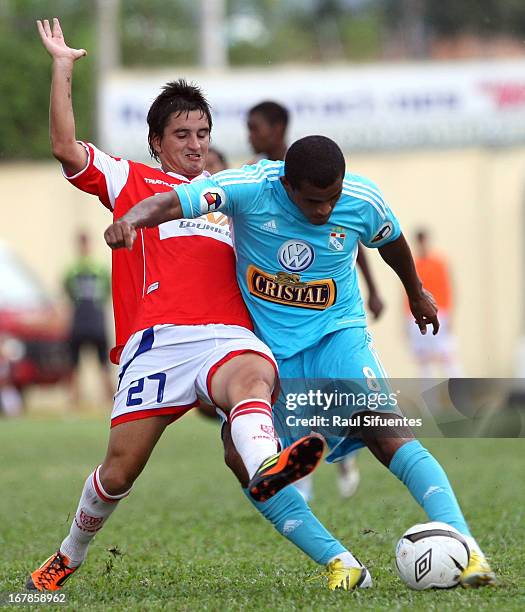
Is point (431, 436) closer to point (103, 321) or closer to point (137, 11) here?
point (103, 321)

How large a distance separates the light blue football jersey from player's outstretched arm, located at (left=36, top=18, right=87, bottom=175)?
0.66m

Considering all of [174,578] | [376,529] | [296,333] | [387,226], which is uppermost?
[387,226]

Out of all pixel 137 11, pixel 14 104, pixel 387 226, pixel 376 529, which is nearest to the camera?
pixel 387 226

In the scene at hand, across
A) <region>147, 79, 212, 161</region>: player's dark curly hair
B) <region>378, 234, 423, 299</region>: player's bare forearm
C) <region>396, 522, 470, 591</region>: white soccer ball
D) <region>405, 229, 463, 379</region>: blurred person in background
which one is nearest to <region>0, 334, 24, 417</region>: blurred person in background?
<region>405, 229, 463, 379</region>: blurred person in background

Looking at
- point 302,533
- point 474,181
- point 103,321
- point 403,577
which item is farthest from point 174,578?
point 474,181

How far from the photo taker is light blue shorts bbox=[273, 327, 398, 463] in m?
5.48

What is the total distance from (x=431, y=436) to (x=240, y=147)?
16.9m

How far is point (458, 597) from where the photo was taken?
5.02 m

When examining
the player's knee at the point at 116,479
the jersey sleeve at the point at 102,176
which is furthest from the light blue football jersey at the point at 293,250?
Answer: the player's knee at the point at 116,479

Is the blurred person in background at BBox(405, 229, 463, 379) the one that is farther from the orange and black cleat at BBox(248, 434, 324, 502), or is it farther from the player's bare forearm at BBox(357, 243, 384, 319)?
the orange and black cleat at BBox(248, 434, 324, 502)

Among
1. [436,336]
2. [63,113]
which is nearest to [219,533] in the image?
[63,113]

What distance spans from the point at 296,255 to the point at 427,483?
3.34 ft

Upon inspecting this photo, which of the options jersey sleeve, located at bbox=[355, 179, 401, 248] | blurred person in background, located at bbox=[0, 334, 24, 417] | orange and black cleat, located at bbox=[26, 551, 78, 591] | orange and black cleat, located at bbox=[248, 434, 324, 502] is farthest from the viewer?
blurred person in background, located at bbox=[0, 334, 24, 417]

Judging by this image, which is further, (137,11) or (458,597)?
(137,11)
